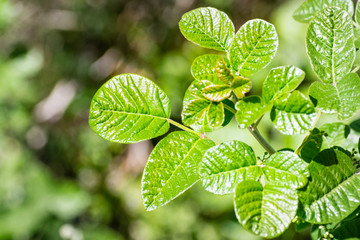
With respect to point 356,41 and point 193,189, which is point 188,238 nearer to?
point 193,189

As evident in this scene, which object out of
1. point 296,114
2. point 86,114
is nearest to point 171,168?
point 296,114

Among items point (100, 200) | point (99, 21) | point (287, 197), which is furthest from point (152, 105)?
point (99, 21)

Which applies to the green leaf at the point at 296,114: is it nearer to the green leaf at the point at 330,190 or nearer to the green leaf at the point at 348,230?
the green leaf at the point at 330,190

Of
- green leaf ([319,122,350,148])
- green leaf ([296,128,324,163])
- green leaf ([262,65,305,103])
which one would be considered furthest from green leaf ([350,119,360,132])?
green leaf ([262,65,305,103])

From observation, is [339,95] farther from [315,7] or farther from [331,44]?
[315,7]

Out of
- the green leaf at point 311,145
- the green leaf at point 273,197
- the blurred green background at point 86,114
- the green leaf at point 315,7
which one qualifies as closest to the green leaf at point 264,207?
the green leaf at point 273,197
